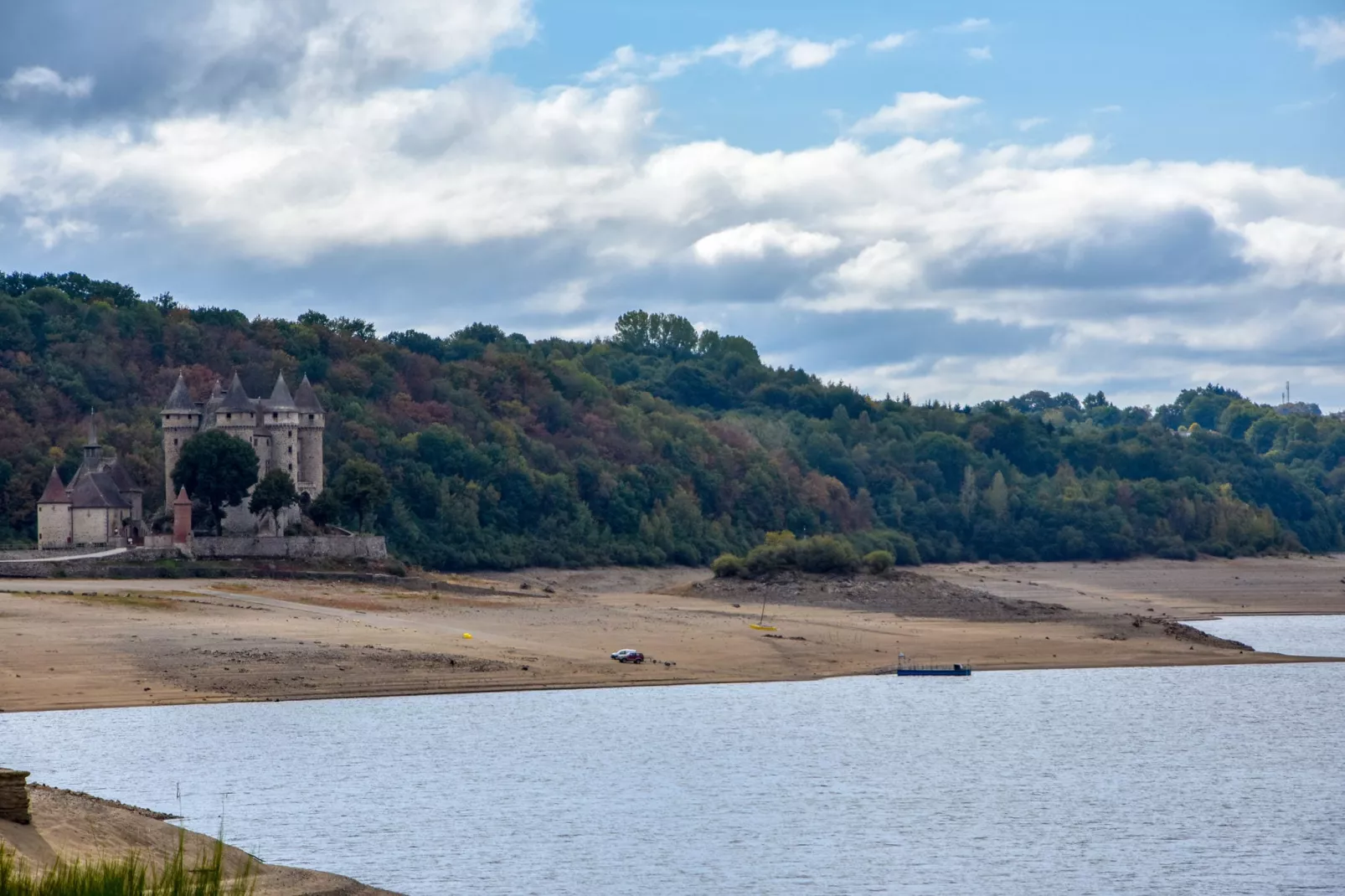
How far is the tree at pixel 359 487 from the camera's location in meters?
79.7

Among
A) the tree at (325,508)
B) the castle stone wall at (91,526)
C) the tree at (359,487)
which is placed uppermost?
the tree at (359,487)

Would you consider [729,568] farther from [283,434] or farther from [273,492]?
[283,434]

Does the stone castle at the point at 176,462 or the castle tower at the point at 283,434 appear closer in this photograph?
the stone castle at the point at 176,462

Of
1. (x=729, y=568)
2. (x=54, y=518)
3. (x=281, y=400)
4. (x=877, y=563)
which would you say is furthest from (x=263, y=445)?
(x=877, y=563)

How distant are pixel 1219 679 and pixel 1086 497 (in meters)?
83.9

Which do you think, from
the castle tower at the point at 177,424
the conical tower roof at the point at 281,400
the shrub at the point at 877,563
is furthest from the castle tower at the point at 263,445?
the shrub at the point at 877,563

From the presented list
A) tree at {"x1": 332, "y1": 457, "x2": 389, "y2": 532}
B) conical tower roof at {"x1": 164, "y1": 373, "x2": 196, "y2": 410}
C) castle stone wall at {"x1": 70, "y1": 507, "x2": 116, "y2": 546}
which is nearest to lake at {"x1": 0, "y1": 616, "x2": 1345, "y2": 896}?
castle stone wall at {"x1": 70, "y1": 507, "x2": 116, "y2": 546}

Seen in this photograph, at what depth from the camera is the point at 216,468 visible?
7481 cm

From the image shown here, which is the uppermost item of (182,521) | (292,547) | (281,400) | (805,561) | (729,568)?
(281,400)

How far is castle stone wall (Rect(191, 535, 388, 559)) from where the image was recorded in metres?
73.2

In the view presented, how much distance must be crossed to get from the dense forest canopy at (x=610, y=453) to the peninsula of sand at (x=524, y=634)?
1652 cm

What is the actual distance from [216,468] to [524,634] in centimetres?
2408

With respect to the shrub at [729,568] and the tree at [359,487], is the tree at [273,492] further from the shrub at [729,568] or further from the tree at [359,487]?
the shrub at [729,568]

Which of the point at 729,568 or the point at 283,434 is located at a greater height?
the point at 283,434
